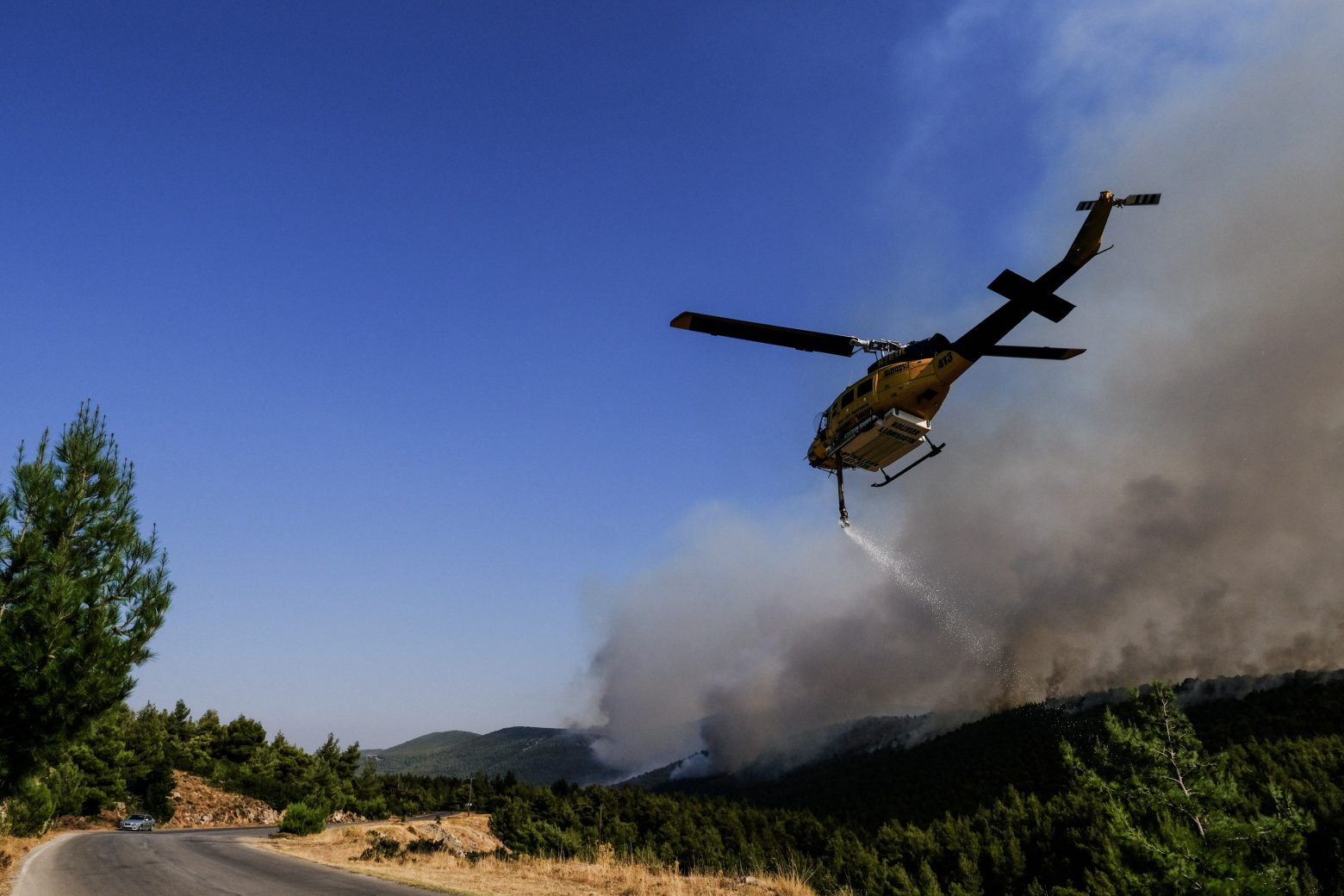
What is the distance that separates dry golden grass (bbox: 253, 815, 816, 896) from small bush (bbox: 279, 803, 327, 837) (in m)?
10.3

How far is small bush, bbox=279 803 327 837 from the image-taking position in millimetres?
35375

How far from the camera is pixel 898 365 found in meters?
21.2

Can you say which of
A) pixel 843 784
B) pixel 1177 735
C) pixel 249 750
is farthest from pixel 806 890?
pixel 843 784

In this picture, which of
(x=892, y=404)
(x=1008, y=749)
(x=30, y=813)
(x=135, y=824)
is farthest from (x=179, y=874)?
(x=1008, y=749)

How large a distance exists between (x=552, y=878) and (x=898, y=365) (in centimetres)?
1702

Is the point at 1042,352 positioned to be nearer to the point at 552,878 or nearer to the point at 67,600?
the point at 552,878

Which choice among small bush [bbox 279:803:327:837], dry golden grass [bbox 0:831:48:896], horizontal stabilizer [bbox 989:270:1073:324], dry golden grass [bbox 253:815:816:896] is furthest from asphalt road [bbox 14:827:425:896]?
horizontal stabilizer [bbox 989:270:1073:324]

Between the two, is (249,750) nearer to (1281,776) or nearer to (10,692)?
(10,692)

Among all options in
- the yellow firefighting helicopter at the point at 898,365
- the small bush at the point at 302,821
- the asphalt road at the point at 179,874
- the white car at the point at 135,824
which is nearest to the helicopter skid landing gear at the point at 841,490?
the yellow firefighting helicopter at the point at 898,365

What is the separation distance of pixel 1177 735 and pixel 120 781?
208 ft

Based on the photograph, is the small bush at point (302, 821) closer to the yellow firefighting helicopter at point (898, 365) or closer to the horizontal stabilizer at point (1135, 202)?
the yellow firefighting helicopter at point (898, 365)

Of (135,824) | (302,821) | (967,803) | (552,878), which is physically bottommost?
(967,803)

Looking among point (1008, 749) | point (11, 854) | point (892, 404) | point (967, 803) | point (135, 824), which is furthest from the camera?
point (1008, 749)

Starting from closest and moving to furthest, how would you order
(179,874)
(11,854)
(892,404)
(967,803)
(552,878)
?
(552,878)
(179,874)
(892,404)
(11,854)
(967,803)
